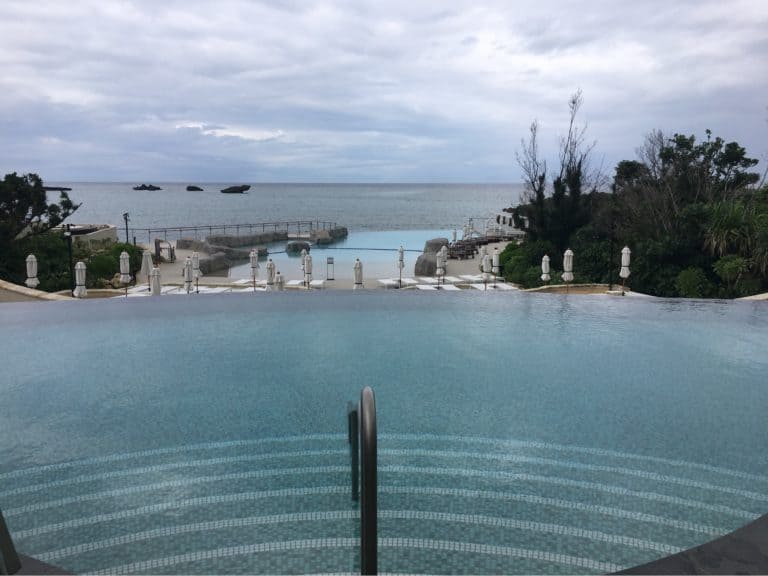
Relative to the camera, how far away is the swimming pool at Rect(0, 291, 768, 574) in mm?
2715

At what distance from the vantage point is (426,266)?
19172 mm

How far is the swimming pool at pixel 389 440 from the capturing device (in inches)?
107

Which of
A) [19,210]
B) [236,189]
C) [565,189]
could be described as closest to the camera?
[19,210]

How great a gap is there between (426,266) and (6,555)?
17.4 metres

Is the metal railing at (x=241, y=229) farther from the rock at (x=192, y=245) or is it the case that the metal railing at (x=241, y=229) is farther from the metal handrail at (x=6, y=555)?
the metal handrail at (x=6, y=555)

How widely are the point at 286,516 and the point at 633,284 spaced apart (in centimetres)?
1226

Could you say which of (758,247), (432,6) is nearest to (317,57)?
(432,6)

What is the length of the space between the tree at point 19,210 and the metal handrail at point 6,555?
14.4 m

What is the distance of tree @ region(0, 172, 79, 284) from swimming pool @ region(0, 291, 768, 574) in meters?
8.33

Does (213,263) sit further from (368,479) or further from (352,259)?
(368,479)

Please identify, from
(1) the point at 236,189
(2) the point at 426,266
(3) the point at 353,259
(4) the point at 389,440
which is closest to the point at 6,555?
(4) the point at 389,440

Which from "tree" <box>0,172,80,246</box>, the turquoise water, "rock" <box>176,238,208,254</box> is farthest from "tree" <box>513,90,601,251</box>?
"rock" <box>176,238,208,254</box>

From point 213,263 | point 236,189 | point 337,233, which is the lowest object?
point 213,263

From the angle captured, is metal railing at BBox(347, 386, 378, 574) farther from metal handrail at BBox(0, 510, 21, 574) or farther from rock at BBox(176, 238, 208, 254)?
rock at BBox(176, 238, 208, 254)
